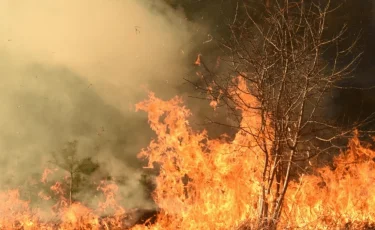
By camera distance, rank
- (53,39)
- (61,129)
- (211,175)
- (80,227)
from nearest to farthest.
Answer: (211,175) → (80,227) → (53,39) → (61,129)

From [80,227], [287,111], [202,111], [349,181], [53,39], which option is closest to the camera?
[287,111]

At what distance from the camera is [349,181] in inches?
433

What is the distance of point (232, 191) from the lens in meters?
9.24

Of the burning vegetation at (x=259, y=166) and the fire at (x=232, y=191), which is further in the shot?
the fire at (x=232, y=191)

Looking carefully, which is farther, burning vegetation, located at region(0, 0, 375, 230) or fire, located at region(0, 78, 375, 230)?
fire, located at region(0, 78, 375, 230)

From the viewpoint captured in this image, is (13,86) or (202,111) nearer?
(13,86)

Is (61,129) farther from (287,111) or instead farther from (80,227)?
(287,111)

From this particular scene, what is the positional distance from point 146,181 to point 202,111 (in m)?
4.15

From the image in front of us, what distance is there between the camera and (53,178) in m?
15.7

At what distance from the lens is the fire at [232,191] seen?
8.65m

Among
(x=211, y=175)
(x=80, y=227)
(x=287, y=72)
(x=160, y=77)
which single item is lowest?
(x=80, y=227)

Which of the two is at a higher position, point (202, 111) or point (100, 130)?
point (202, 111)

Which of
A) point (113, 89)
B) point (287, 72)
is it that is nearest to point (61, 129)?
point (113, 89)

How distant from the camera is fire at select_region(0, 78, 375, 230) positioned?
865 cm
